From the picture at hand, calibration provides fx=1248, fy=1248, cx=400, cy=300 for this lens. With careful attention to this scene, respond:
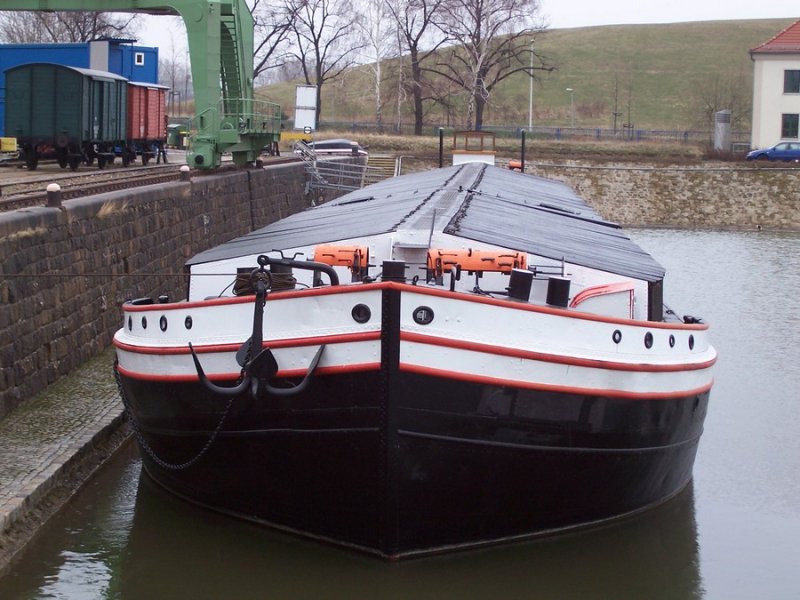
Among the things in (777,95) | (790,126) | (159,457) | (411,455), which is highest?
(777,95)

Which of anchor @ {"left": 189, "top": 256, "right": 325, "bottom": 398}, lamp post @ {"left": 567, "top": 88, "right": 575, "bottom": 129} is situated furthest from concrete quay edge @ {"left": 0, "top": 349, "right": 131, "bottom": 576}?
lamp post @ {"left": 567, "top": 88, "right": 575, "bottom": 129}

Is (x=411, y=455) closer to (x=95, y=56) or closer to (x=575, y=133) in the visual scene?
(x=95, y=56)

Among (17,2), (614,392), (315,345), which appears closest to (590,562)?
(614,392)

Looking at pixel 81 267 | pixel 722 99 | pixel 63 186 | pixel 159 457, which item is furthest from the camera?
pixel 722 99

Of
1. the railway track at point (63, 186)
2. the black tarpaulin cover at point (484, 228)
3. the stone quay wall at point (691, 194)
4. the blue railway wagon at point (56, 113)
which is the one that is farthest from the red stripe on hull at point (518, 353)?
the stone quay wall at point (691, 194)

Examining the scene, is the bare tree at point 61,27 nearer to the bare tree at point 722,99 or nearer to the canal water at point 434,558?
the bare tree at point 722,99

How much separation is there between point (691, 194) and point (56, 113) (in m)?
23.4

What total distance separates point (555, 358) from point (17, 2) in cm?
1767

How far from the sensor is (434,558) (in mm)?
7840

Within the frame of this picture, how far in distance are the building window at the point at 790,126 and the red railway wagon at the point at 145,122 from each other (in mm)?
30074

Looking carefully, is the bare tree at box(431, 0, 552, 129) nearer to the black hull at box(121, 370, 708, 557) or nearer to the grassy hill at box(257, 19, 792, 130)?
the grassy hill at box(257, 19, 792, 130)

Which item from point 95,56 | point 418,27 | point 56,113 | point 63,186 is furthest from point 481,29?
point 63,186

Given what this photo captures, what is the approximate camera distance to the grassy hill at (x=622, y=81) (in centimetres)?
7512

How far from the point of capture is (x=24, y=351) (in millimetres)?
10609
